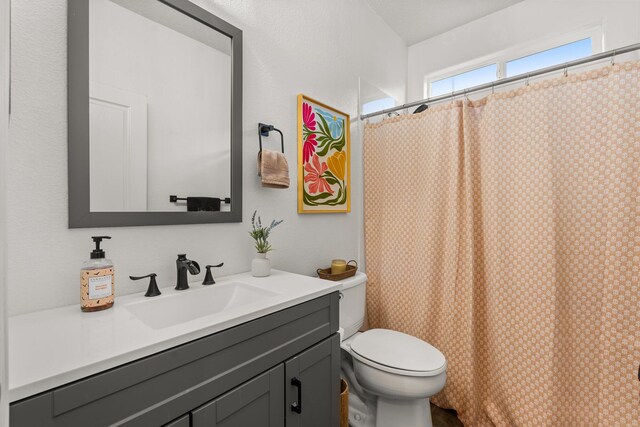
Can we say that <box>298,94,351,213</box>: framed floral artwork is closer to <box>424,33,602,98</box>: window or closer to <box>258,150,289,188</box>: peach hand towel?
<box>258,150,289,188</box>: peach hand towel

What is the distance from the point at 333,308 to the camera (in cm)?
114

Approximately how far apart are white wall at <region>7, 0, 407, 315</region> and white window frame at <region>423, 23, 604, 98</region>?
0.35 m

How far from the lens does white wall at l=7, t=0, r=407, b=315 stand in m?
0.84

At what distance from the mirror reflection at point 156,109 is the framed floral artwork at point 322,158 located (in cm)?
48

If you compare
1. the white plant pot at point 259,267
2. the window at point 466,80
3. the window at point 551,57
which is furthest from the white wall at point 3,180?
the window at point 466,80

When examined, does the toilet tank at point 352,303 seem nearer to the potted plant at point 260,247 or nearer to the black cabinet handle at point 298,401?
the potted plant at point 260,247

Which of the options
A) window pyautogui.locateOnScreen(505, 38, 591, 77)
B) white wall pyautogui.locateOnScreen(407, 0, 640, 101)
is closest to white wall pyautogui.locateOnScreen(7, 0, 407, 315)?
white wall pyautogui.locateOnScreen(407, 0, 640, 101)

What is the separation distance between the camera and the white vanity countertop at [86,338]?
0.53 meters

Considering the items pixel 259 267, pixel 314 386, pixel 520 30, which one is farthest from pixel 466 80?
pixel 314 386

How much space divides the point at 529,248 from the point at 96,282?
1.83 metres

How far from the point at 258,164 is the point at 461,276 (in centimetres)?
131

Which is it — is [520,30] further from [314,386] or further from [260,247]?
[314,386]

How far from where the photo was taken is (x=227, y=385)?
0.78 metres

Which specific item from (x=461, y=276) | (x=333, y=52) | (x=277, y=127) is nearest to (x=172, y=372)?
(x=277, y=127)
